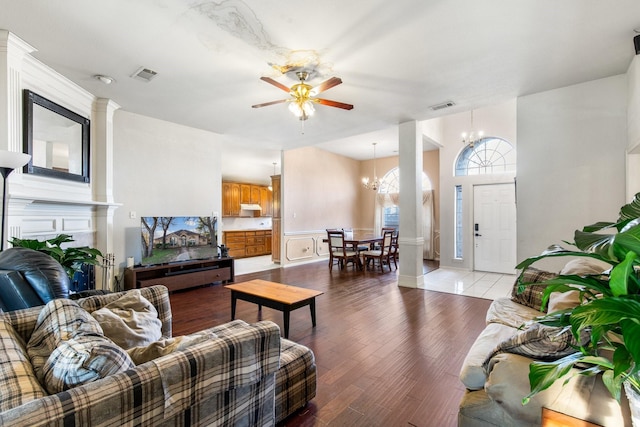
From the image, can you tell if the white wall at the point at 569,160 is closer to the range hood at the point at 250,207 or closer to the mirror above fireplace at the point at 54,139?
the mirror above fireplace at the point at 54,139

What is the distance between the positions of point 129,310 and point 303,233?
5815 millimetres

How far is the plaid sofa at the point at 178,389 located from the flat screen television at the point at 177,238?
3.29 m

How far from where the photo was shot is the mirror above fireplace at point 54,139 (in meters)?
2.96

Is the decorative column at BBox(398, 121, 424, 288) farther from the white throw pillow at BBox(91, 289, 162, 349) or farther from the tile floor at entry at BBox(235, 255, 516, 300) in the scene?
the white throw pillow at BBox(91, 289, 162, 349)

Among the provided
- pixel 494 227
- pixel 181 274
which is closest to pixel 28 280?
pixel 181 274

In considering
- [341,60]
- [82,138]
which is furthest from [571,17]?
[82,138]

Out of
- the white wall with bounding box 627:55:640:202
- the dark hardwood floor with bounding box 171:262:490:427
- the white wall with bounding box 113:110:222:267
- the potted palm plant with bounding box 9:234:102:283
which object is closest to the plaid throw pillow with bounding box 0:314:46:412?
the dark hardwood floor with bounding box 171:262:490:427

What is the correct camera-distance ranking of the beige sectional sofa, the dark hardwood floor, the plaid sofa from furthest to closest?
1. the dark hardwood floor
2. the beige sectional sofa
3. the plaid sofa

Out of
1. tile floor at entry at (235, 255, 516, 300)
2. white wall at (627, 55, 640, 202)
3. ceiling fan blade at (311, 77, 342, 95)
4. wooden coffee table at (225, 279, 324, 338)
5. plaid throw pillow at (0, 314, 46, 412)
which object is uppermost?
ceiling fan blade at (311, 77, 342, 95)

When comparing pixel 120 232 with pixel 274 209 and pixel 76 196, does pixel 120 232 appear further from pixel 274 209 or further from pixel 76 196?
pixel 274 209

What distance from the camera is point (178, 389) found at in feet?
3.39

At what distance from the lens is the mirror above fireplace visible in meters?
2.96

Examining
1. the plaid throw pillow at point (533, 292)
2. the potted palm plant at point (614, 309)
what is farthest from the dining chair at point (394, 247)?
the potted palm plant at point (614, 309)

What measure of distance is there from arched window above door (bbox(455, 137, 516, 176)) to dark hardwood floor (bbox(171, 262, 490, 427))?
3.31 meters
